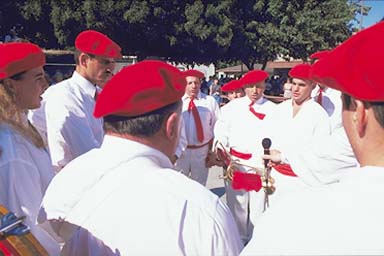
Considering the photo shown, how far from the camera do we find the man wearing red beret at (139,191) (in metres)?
1.32

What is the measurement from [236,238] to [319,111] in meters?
3.26

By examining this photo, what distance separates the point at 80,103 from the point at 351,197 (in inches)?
108

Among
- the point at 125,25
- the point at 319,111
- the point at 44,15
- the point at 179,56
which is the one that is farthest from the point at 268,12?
the point at 319,111

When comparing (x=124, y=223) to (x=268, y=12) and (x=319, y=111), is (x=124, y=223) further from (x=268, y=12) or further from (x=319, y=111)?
(x=268, y=12)

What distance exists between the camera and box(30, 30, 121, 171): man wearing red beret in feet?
10.9

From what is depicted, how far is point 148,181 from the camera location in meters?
1.37

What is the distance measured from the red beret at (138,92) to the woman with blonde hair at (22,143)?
61cm

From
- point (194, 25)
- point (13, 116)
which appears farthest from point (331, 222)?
point (194, 25)

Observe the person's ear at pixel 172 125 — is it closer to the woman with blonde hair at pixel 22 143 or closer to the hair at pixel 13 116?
the woman with blonde hair at pixel 22 143

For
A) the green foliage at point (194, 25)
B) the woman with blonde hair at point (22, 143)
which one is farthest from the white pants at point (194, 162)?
the green foliage at point (194, 25)

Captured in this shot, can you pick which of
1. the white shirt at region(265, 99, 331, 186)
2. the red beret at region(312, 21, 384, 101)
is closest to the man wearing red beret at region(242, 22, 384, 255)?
the red beret at region(312, 21, 384, 101)

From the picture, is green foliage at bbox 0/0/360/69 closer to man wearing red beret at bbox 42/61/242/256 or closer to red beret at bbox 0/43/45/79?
red beret at bbox 0/43/45/79

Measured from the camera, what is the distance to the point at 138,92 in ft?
4.64

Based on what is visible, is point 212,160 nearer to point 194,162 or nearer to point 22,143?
A: point 194,162
